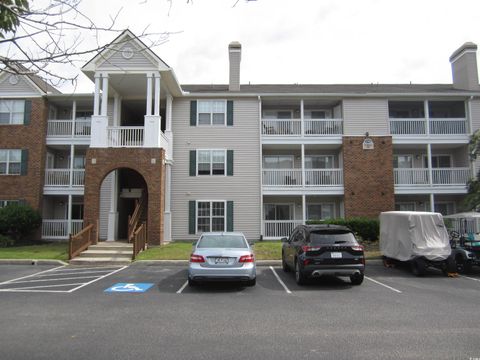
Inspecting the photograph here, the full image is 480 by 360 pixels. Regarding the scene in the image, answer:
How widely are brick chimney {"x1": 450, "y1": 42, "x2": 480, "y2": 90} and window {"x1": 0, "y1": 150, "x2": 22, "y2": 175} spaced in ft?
90.5

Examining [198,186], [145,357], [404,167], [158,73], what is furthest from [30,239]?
[404,167]

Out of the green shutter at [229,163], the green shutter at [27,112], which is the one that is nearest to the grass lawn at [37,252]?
the green shutter at [27,112]

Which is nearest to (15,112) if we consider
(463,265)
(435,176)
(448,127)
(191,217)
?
(191,217)

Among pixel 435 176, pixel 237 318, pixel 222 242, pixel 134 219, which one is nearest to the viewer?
pixel 237 318

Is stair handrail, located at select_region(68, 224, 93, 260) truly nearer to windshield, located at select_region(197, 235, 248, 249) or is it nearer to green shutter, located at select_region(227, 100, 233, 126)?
windshield, located at select_region(197, 235, 248, 249)

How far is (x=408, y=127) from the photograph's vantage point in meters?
22.1

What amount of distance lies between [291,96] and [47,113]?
1413 cm

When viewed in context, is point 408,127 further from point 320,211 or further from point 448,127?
point 320,211

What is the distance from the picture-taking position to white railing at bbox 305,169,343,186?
21.2m

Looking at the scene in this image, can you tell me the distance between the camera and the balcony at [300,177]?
69.2 feet

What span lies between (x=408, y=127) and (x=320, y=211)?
7.24m

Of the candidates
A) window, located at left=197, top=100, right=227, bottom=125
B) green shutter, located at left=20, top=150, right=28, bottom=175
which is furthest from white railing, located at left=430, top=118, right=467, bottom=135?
green shutter, located at left=20, top=150, right=28, bottom=175

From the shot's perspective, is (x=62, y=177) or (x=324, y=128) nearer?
(x=62, y=177)

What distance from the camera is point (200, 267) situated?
370 inches
